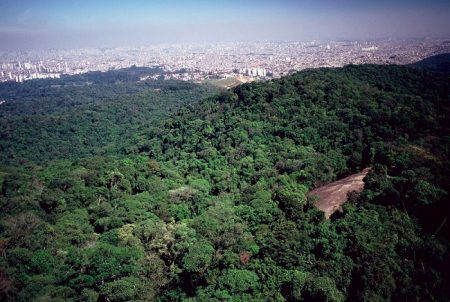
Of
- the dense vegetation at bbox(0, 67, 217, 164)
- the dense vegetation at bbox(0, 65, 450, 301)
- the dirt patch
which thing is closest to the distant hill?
the dense vegetation at bbox(0, 67, 217, 164)

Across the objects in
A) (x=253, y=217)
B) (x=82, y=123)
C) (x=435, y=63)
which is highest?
(x=435, y=63)

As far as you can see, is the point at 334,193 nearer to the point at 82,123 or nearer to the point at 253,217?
the point at 253,217

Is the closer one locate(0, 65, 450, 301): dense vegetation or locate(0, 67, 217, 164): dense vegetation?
locate(0, 65, 450, 301): dense vegetation

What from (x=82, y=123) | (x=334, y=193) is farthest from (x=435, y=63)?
(x=334, y=193)

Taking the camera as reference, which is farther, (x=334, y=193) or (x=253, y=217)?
(x=334, y=193)

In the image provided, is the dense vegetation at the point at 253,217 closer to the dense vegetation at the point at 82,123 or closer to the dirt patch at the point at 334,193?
the dirt patch at the point at 334,193

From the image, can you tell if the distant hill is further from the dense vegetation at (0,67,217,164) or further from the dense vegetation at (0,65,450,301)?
the dense vegetation at (0,65,450,301)
